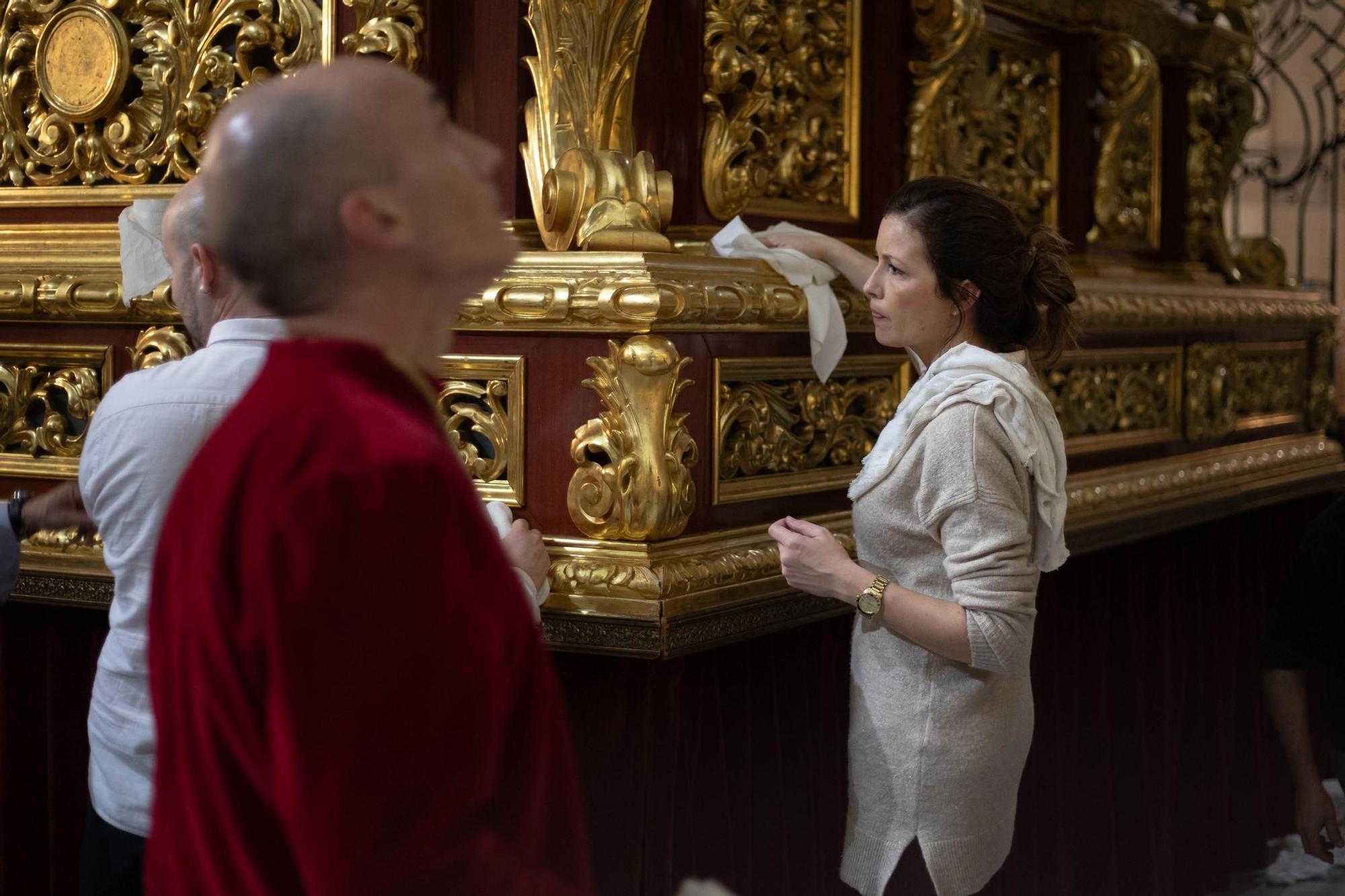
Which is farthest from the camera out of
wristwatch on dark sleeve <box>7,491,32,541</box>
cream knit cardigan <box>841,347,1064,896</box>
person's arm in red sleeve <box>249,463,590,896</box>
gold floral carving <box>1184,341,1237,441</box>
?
gold floral carving <box>1184,341,1237,441</box>

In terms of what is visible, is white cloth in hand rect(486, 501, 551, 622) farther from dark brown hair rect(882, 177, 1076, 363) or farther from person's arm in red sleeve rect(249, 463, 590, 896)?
person's arm in red sleeve rect(249, 463, 590, 896)

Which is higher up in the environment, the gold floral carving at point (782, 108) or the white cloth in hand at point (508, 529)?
the gold floral carving at point (782, 108)

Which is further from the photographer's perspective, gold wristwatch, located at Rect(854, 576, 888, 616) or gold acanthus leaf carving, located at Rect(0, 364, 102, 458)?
gold acanthus leaf carving, located at Rect(0, 364, 102, 458)

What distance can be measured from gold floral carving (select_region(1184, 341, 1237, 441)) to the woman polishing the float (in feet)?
6.64

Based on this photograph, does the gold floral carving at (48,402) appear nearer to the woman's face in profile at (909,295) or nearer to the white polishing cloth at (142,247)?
the white polishing cloth at (142,247)

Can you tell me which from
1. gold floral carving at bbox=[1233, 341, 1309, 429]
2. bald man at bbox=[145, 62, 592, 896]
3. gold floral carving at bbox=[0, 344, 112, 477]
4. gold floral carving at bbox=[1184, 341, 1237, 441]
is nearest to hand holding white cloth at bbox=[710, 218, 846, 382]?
gold floral carving at bbox=[0, 344, 112, 477]

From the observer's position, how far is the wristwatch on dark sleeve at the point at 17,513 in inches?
85.8

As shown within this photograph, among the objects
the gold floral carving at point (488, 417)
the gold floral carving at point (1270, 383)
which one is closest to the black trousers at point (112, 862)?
the gold floral carving at point (488, 417)

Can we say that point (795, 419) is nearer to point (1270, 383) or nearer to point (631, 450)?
point (631, 450)

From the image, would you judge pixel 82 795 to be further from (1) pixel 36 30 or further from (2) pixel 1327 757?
(2) pixel 1327 757

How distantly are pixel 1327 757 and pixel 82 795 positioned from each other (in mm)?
3953

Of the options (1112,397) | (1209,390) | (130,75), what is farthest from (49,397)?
(1209,390)

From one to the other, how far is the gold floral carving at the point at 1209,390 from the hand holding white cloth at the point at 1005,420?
2.12 meters

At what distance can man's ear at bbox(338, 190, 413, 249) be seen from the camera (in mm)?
1035
